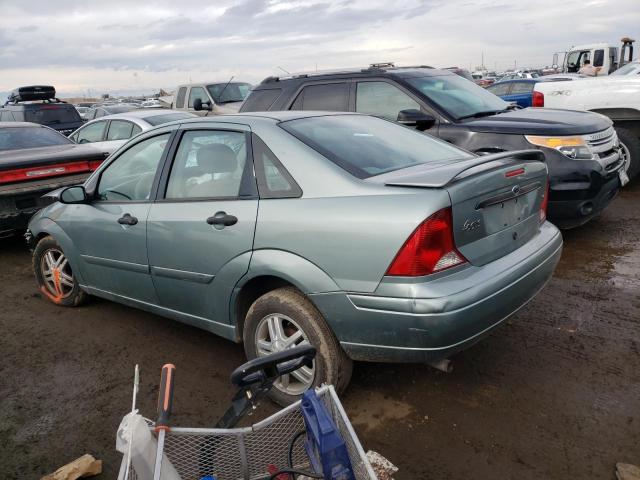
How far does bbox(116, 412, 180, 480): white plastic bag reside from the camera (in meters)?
1.48

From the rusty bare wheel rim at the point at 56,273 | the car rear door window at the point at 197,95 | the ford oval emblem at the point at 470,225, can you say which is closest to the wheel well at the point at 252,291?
the ford oval emblem at the point at 470,225

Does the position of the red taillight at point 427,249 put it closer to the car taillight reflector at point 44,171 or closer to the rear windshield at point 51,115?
the car taillight reflector at point 44,171

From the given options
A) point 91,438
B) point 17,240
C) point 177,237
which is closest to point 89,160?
point 17,240

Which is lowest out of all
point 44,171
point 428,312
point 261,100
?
point 428,312

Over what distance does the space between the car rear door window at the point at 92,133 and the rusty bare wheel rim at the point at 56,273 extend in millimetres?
4923

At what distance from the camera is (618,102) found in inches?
280

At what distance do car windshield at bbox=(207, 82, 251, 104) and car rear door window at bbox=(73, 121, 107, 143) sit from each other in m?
3.49

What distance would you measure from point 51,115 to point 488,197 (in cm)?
1372

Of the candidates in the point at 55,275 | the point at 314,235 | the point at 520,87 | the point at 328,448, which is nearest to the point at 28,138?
the point at 55,275

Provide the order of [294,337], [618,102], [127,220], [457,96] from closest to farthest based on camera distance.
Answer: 1. [294,337]
2. [127,220]
3. [457,96]
4. [618,102]

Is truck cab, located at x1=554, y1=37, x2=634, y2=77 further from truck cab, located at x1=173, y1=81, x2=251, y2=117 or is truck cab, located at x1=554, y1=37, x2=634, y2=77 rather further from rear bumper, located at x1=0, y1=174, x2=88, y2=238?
rear bumper, located at x1=0, y1=174, x2=88, y2=238

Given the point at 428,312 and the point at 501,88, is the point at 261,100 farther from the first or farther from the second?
the point at 501,88

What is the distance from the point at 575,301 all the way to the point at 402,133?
192cm

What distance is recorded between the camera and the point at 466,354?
11.0 ft
